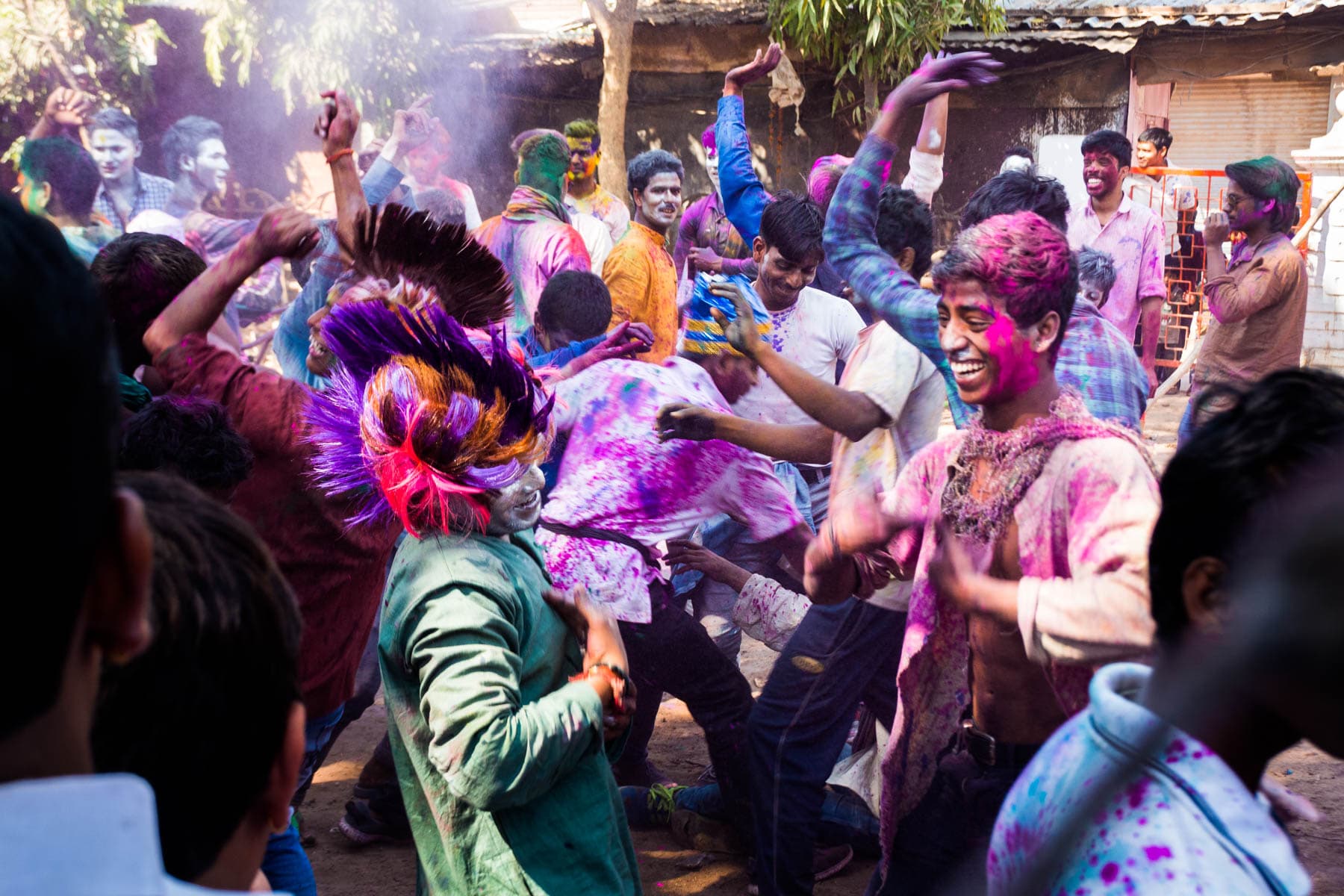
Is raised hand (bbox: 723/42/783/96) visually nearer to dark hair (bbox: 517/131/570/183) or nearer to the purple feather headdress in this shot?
dark hair (bbox: 517/131/570/183)

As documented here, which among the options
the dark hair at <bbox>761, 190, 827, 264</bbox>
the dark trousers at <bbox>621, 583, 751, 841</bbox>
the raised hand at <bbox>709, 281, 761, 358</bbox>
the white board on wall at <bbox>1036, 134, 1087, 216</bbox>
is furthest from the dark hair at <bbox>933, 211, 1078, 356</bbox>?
the white board on wall at <bbox>1036, 134, 1087, 216</bbox>

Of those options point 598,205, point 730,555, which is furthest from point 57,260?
point 598,205

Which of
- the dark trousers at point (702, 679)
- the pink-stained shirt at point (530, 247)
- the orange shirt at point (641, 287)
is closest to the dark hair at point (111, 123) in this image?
the pink-stained shirt at point (530, 247)

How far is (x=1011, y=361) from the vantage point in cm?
266

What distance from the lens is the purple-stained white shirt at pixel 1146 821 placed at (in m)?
1.21

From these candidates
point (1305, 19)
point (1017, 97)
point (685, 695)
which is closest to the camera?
point (685, 695)

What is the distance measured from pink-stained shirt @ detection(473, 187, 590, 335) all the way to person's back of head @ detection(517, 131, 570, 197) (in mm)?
447

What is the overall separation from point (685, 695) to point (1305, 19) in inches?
459

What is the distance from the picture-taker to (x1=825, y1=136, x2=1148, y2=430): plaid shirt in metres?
3.18

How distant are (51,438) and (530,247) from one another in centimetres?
530

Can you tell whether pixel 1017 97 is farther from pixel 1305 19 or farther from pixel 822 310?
pixel 822 310

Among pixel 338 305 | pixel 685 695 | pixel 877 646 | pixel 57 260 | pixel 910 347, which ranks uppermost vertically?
pixel 57 260

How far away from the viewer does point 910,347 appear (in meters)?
3.51

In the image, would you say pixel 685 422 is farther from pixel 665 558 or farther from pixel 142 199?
pixel 142 199
